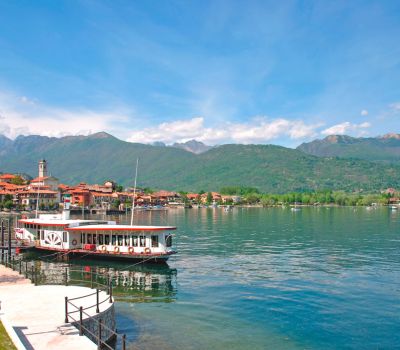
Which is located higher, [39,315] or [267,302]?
[39,315]

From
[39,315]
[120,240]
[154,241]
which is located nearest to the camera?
[39,315]

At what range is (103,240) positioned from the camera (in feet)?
178

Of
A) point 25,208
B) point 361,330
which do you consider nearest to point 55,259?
point 361,330

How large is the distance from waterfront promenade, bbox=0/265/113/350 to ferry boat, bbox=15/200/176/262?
1983 cm

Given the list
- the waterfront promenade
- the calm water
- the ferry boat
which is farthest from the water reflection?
the waterfront promenade

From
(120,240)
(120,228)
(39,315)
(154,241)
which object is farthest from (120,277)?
(39,315)

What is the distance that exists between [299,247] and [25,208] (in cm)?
15122

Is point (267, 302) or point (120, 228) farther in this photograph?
point (120, 228)

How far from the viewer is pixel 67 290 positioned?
2873 cm

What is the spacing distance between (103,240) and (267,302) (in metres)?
27.4

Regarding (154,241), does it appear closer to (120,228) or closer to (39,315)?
(120,228)

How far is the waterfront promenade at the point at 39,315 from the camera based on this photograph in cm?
1925

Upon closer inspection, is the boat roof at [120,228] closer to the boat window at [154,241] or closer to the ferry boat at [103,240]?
the ferry boat at [103,240]

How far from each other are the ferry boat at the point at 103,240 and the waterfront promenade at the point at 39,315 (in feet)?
65.1
